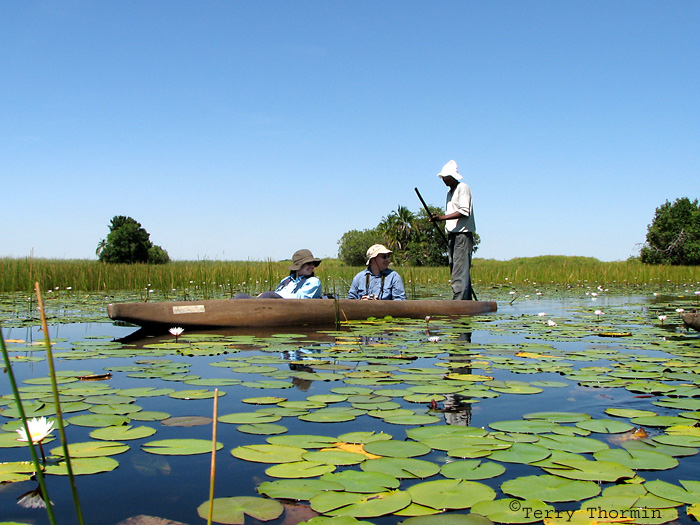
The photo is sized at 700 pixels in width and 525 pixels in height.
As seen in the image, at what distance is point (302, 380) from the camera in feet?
10.5

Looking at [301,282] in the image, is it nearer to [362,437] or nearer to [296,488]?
[362,437]

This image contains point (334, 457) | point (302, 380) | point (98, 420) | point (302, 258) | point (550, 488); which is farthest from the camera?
point (302, 258)

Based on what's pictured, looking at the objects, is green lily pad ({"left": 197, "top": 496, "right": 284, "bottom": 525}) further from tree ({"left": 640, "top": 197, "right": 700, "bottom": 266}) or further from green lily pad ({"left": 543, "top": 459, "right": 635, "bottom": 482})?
tree ({"left": 640, "top": 197, "right": 700, "bottom": 266})

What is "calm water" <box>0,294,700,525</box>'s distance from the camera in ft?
5.41

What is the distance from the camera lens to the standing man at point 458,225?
284 inches

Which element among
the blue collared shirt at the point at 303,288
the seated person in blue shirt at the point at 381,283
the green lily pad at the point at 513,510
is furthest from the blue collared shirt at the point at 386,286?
the green lily pad at the point at 513,510

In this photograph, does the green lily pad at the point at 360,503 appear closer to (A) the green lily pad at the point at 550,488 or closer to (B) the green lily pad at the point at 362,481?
(B) the green lily pad at the point at 362,481

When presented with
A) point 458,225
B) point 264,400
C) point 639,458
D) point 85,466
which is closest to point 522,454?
point 639,458

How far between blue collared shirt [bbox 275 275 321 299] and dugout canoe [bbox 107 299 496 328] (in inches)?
17.6

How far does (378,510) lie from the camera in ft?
4.77

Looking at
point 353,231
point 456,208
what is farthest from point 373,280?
point 353,231

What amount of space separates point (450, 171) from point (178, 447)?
5869mm

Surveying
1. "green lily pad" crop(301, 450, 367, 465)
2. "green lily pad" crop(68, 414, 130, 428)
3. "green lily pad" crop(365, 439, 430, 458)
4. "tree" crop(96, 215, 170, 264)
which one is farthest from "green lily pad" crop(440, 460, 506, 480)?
"tree" crop(96, 215, 170, 264)

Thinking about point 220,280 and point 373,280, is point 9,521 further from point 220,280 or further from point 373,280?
point 220,280
